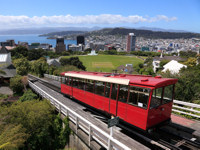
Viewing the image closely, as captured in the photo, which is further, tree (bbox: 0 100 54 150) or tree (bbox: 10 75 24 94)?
tree (bbox: 10 75 24 94)

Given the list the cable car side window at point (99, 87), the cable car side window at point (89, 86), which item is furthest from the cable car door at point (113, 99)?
the cable car side window at point (89, 86)

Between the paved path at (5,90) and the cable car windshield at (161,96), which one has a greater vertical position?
the cable car windshield at (161,96)

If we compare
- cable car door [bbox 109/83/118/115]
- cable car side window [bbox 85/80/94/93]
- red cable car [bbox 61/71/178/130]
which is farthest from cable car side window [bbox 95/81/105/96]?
cable car door [bbox 109/83/118/115]

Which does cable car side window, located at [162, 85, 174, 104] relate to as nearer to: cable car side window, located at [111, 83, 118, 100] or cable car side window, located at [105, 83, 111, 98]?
cable car side window, located at [111, 83, 118, 100]

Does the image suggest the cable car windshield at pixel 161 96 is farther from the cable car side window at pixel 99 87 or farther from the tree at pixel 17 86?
the tree at pixel 17 86

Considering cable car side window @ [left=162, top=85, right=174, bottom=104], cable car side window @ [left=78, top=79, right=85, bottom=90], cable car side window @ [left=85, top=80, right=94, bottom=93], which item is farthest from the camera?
cable car side window @ [left=78, top=79, right=85, bottom=90]

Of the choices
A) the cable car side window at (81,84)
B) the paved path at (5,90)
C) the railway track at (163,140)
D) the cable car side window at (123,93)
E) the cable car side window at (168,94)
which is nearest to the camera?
the railway track at (163,140)

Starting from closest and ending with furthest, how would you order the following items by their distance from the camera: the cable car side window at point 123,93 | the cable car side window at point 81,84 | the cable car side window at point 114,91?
1. the cable car side window at point 123,93
2. the cable car side window at point 114,91
3. the cable car side window at point 81,84

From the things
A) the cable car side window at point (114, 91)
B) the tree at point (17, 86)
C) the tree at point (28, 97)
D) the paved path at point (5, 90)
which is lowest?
the paved path at point (5, 90)
